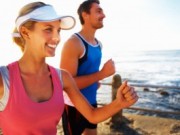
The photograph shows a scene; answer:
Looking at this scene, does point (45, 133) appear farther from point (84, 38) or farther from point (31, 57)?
point (84, 38)

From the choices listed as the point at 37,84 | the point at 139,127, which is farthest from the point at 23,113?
the point at 139,127

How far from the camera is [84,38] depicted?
3164 mm

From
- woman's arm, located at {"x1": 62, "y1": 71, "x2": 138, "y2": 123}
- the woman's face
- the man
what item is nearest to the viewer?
the woman's face

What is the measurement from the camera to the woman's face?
184cm

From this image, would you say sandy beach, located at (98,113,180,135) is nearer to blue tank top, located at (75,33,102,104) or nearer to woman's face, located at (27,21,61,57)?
blue tank top, located at (75,33,102,104)

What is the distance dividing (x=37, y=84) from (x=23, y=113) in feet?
0.98

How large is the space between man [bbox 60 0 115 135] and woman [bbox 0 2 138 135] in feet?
2.72

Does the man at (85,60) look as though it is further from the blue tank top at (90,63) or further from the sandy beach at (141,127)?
the sandy beach at (141,127)

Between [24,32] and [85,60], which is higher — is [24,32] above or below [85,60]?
above

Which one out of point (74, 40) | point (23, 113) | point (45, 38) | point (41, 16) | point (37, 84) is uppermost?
point (41, 16)

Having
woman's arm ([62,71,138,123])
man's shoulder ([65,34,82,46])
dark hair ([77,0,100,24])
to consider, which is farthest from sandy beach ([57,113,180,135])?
woman's arm ([62,71,138,123])

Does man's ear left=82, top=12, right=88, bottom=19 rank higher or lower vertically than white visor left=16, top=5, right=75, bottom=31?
lower

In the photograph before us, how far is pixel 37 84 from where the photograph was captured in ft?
6.45

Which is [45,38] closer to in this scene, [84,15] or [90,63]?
[90,63]
